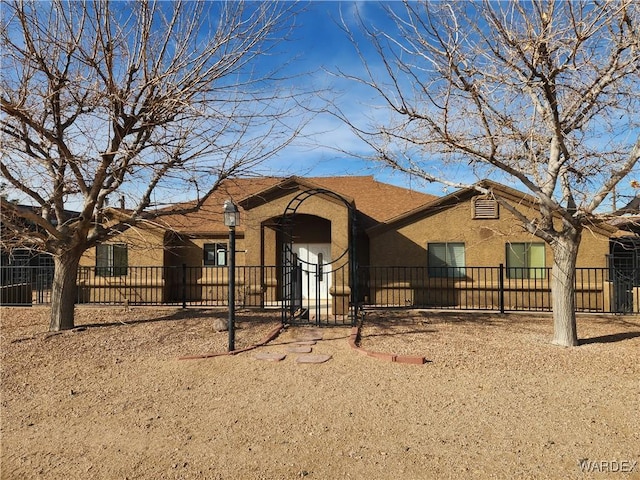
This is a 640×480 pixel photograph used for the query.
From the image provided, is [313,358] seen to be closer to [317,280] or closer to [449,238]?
[317,280]

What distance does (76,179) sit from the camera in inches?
326

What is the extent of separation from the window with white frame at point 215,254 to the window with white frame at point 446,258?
766cm

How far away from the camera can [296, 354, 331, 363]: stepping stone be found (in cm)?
661

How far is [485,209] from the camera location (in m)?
14.5

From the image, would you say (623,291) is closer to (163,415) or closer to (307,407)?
(307,407)

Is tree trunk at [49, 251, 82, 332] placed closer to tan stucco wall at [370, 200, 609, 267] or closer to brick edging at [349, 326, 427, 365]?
brick edging at [349, 326, 427, 365]

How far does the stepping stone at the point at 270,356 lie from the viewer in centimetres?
673

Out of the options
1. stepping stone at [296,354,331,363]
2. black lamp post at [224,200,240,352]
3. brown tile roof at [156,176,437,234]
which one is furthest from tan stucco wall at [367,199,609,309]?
black lamp post at [224,200,240,352]

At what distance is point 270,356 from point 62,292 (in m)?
4.98

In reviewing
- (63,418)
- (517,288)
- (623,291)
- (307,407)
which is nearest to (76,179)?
(63,418)

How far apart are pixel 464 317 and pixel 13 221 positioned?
10617mm

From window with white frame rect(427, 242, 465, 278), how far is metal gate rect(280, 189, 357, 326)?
3.29 metres

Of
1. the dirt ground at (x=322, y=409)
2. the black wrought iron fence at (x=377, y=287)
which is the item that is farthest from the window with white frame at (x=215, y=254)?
the dirt ground at (x=322, y=409)

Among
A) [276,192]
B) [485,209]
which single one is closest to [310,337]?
[276,192]
